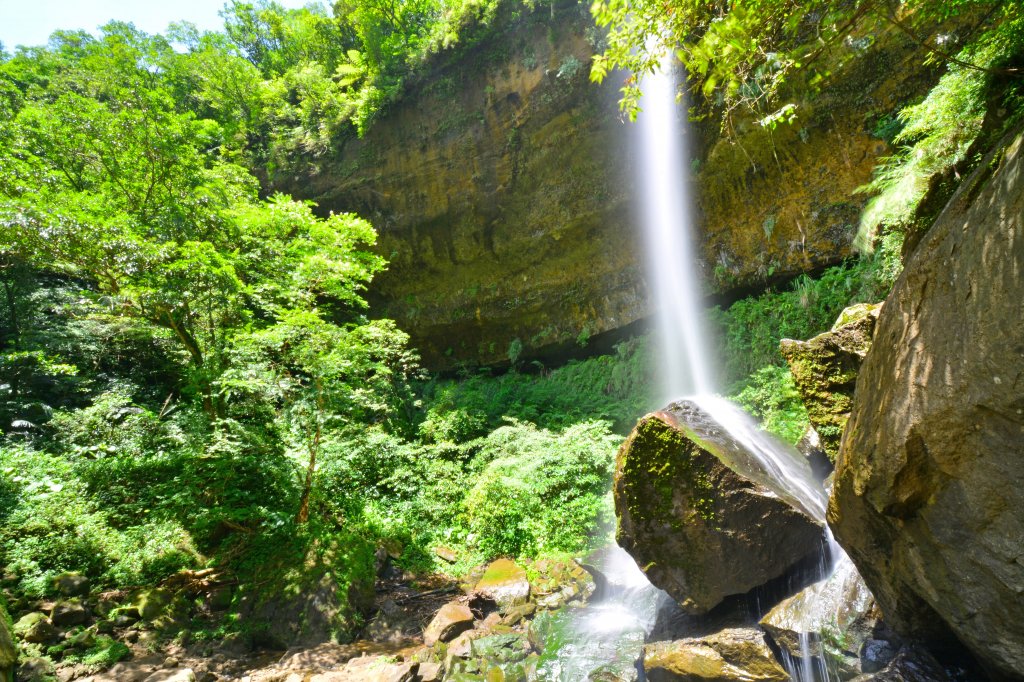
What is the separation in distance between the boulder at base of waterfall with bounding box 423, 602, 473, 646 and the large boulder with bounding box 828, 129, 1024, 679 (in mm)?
4162

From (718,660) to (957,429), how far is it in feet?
8.49

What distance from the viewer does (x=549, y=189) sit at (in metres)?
13.3

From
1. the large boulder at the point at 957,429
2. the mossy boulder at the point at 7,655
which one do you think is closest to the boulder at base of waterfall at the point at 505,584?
the large boulder at the point at 957,429

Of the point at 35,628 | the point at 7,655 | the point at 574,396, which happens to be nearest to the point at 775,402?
the point at 574,396

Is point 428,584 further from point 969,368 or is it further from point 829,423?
point 969,368

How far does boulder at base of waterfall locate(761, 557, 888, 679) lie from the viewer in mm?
3496

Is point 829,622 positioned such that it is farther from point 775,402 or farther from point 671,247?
point 671,247

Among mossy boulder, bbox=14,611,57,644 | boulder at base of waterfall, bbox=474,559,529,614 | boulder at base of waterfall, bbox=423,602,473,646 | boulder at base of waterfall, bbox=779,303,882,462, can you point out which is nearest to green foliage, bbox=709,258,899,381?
boulder at base of waterfall, bbox=779,303,882,462

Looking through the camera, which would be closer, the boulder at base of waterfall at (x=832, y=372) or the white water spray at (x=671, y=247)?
the boulder at base of waterfall at (x=832, y=372)

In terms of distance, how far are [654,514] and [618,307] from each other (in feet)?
32.3

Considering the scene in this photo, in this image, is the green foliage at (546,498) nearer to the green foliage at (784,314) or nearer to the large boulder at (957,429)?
the green foliage at (784,314)

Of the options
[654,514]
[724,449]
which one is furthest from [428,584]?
[724,449]

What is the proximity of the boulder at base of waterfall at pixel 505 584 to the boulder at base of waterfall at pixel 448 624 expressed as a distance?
475 millimetres

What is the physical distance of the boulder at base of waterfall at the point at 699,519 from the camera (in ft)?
13.1
